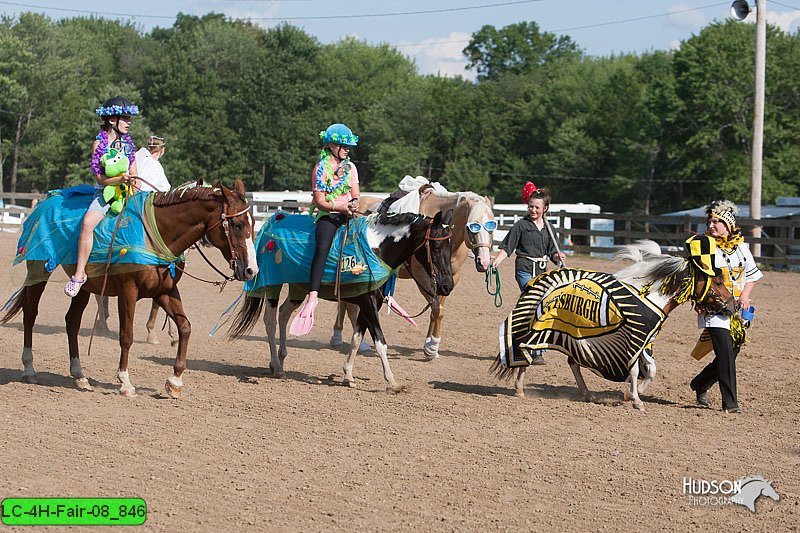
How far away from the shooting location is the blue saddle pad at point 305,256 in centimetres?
862

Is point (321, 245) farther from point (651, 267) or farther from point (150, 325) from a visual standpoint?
point (150, 325)

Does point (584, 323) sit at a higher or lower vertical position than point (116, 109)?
lower

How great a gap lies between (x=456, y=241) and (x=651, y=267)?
113 inches

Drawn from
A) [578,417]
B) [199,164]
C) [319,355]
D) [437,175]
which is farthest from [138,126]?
[578,417]

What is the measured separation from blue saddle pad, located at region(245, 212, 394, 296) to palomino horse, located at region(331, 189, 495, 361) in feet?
2.52

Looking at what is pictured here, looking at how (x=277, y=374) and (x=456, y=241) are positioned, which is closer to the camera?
(x=277, y=374)

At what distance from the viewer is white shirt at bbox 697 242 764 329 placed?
769 cm

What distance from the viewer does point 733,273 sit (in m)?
7.75

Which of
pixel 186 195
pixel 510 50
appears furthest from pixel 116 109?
pixel 510 50

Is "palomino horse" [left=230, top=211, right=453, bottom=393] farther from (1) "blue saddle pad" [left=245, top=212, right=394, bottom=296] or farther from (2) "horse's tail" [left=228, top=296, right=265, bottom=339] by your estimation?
(2) "horse's tail" [left=228, top=296, right=265, bottom=339]

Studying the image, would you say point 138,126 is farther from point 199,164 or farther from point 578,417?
point 578,417

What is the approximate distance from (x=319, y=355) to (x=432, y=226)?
277 centimetres

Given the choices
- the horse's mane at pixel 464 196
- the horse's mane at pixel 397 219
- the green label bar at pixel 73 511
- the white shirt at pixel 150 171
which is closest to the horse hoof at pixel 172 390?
A: the horse's mane at pixel 397 219

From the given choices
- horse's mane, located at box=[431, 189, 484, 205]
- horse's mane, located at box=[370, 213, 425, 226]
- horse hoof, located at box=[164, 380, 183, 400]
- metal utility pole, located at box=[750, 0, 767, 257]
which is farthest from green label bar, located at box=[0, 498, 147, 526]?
metal utility pole, located at box=[750, 0, 767, 257]
